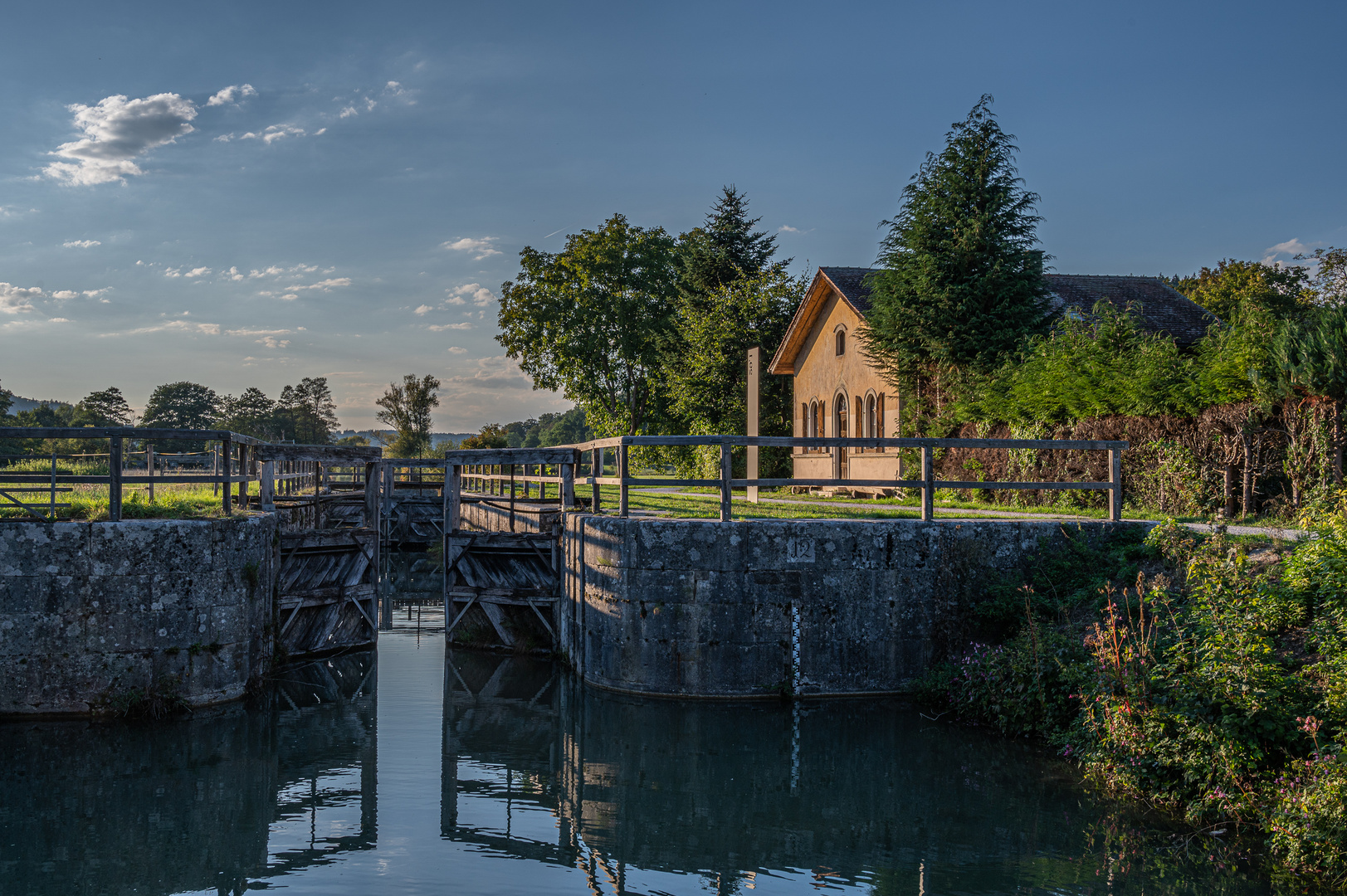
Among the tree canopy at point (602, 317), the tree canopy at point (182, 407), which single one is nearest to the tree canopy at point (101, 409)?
the tree canopy at point (182, 407)

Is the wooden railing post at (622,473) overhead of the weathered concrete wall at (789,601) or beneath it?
overhead

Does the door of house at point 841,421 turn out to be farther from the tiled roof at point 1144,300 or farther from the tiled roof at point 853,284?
the tiled roof at point 1144,300

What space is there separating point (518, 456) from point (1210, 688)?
9.98m

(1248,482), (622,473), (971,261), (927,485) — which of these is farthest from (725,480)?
(971,261)

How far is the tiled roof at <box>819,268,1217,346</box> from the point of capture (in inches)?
909

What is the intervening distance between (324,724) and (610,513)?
4.10 meters

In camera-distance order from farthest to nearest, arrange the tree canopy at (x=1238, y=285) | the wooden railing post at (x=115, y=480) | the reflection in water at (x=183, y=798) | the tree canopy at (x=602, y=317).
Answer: the tree canopy at (x=602, y=317) < the tree canopy at (x=1238, y=285) < the wooden railing post at (x=115, y=480) < the reflection in water at (x=183, y=798)

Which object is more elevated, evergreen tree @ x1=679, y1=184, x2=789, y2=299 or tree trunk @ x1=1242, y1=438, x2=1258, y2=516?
evergreen tree @ x1=679, y1=184, x2=789, y2=299

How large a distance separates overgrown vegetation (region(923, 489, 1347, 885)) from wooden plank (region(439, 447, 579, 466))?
6334mm

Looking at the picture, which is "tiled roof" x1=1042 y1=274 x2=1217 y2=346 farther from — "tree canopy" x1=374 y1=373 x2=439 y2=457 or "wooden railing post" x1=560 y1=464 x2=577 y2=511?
"tree canopy" x1=374 y1=373 x2=439 y2=457

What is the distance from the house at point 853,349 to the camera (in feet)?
80.4

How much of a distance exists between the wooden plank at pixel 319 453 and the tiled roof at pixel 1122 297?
51.2 ft

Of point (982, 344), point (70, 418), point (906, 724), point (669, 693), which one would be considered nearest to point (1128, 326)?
point (982, 344)

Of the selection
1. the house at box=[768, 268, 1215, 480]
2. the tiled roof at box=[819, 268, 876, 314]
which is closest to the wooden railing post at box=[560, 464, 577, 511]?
the house at box=[768, 268, 1215, 480]
